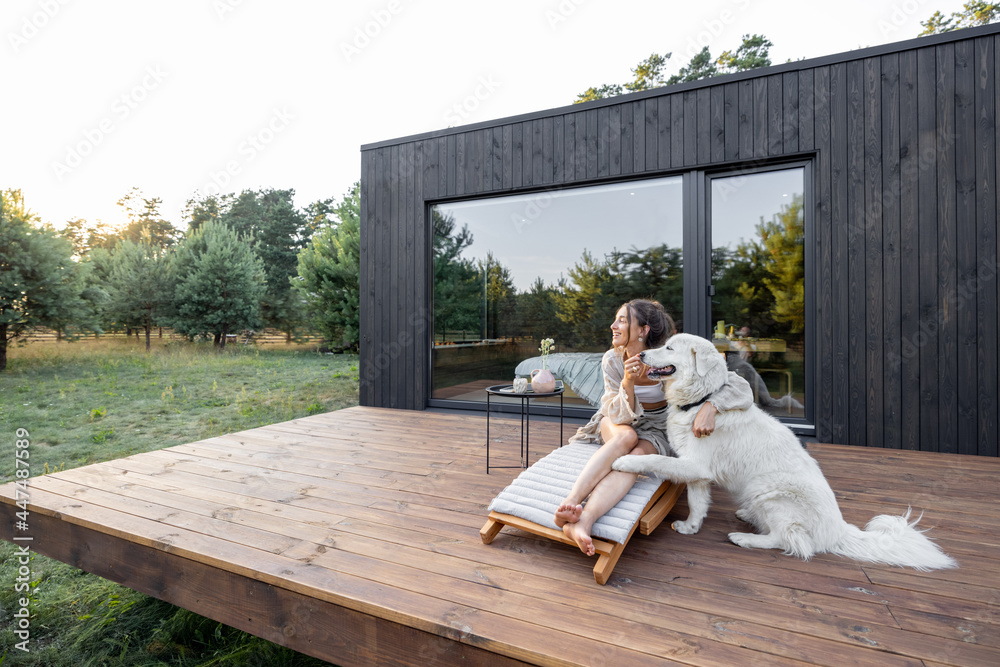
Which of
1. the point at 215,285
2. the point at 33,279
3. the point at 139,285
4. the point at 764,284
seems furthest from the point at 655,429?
the point at 215,285

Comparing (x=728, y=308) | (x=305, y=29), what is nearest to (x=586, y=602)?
(x=728, y=308)

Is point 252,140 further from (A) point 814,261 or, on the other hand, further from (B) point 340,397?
(A) point 814,261

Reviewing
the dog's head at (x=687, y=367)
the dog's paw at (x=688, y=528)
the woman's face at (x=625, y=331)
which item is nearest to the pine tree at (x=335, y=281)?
the woman's face at (x=625, y=331)

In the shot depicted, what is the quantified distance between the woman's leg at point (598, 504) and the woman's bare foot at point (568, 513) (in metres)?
0.02

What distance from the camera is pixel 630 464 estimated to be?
1860mm

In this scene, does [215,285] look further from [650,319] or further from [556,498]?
[556,498]

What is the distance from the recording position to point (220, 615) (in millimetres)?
1707

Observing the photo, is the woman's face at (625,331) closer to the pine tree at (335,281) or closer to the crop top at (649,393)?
the crop top at (649,393)

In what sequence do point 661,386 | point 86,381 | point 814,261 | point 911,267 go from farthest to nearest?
point 86,381, point 814,261, point 911,267, point 661,386

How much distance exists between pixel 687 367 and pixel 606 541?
2.57ft

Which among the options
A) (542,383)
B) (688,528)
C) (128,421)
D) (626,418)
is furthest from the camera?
(128,421)

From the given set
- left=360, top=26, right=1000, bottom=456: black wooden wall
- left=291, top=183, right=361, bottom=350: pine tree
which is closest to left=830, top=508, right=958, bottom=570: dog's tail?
left=360, top=26, right=1000, bottom=456: black wooden wall

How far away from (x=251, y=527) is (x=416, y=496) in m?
0.76

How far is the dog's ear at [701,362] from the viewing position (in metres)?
1.93
